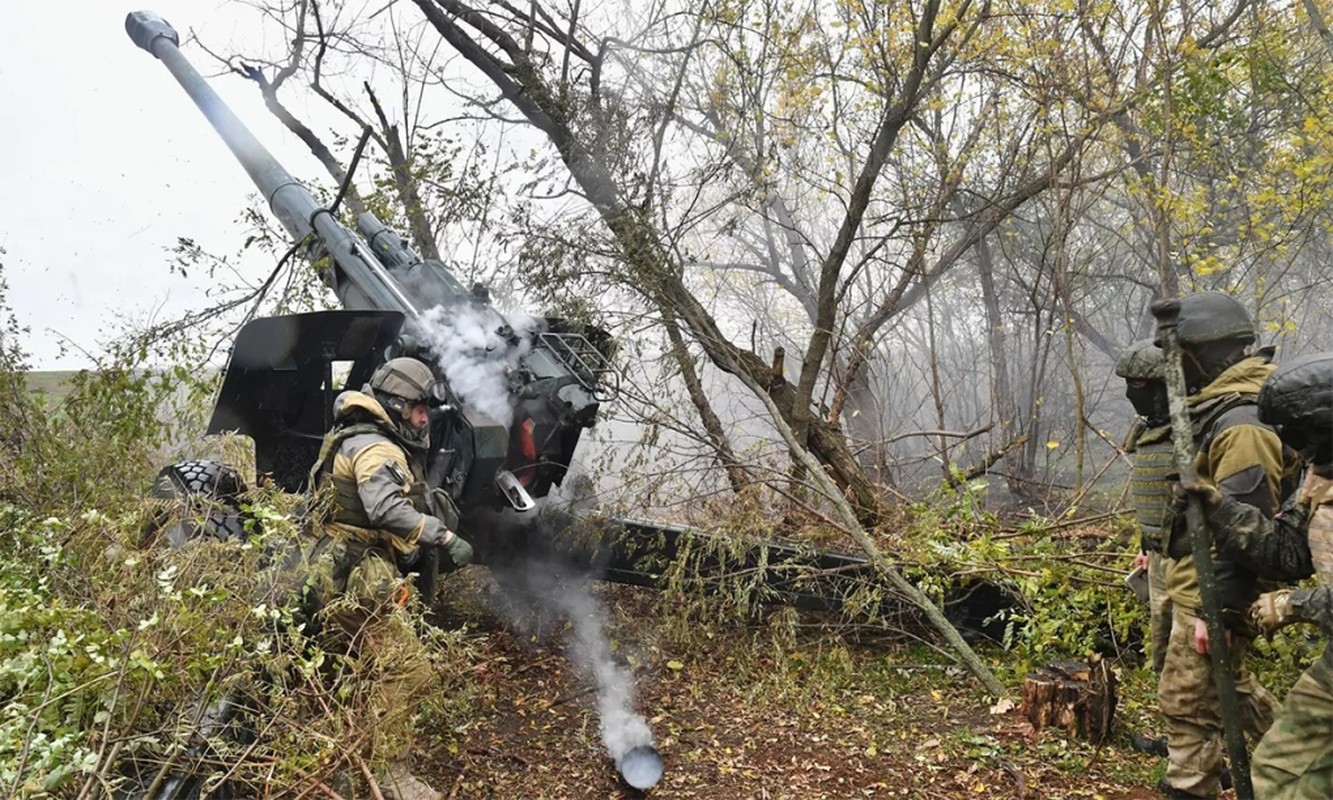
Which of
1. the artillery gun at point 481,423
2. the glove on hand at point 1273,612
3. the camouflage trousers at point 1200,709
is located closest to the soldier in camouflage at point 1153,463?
the camouflage trousers at point 1200,709

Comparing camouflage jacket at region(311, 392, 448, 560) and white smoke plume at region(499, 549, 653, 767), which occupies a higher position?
camouflage jacket at region(311, 392, 448, 560)

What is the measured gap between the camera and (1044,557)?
5262 mm

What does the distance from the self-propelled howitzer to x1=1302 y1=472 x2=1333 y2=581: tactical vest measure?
3551 millimetres

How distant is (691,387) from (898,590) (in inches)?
95.6

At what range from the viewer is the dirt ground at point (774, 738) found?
4062 millimetres

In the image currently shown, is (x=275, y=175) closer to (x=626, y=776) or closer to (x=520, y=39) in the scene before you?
(x=520, y=39)

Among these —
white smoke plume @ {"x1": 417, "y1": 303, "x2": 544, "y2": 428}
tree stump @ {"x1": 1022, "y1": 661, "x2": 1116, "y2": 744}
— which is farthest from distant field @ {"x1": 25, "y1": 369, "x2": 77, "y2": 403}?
tree stump @ {"x1": 1022, "y1": 661, "x2": 1116, "y2": 744}

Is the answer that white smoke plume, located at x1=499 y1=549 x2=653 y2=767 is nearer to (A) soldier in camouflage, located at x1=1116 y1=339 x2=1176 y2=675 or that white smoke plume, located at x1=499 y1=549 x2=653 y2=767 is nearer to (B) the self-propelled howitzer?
(B) the self-propelled howitzer

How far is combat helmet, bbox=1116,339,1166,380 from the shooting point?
362 cm

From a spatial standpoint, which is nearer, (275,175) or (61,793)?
(61,793)

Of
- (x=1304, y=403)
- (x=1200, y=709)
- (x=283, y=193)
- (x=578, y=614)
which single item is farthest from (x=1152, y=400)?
(x=283, y=193)

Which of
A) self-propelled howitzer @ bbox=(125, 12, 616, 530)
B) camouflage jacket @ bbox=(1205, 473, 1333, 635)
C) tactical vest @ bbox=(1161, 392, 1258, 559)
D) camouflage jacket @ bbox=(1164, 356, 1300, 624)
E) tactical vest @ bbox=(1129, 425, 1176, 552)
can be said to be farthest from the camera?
self-propelled howitzer @ bbox=(125, 12, 616, 530)

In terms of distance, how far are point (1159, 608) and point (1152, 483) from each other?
55 centimetres

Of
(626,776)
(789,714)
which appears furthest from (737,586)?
(626,776)
